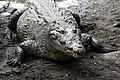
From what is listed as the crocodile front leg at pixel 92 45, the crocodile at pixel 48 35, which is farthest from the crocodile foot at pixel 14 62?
the crocodile front leg at pixel 92 45

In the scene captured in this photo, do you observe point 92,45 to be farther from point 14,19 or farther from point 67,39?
point 14,19

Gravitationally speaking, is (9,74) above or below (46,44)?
below

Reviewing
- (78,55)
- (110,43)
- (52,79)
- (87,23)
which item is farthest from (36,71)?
A: (87,23)

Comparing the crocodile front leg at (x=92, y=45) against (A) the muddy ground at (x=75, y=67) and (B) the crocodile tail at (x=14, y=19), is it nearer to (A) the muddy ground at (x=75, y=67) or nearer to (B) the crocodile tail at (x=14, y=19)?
(A) the muddy ground at (x=75, y=67)

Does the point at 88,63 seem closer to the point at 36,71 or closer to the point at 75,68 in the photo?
the point at 75,68

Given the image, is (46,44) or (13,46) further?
(13,46)

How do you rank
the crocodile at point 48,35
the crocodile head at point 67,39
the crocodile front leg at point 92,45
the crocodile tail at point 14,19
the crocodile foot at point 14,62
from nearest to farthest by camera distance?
the crocodile head at point 67,39 → the crocodile at point 48,35 → the crocodile foot at point 14,62 → the crocodile front leg at point 92,45 → the crocodile tail at point 14,19

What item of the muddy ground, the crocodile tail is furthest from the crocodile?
the muddy ground

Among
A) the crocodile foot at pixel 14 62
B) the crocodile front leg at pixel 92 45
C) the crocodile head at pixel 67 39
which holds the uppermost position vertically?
the crocodile head at pixel 67 39
